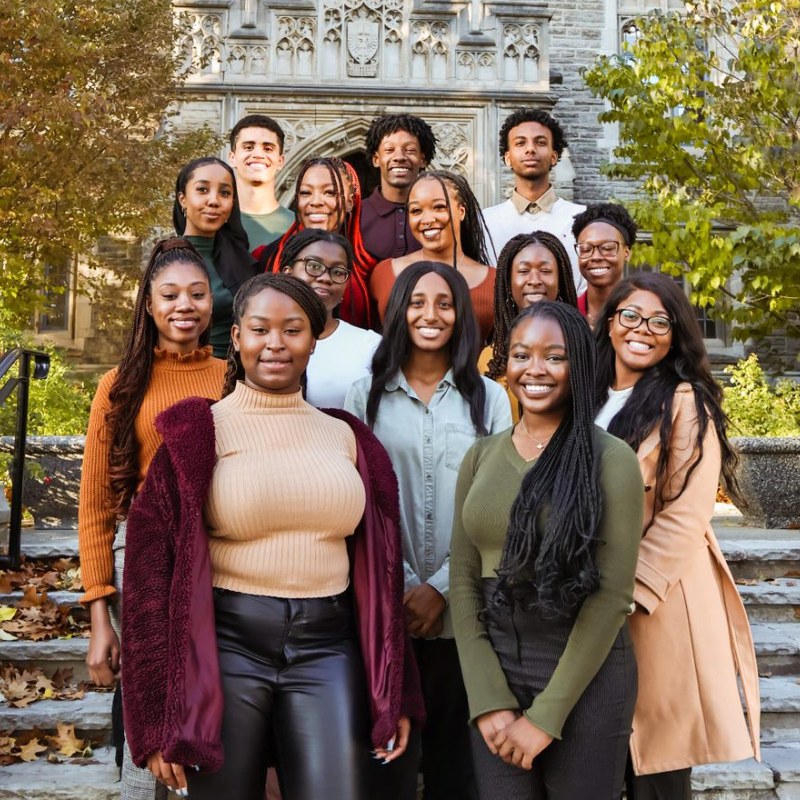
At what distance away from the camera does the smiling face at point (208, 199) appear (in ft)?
12.9

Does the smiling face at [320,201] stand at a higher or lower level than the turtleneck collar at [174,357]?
higher

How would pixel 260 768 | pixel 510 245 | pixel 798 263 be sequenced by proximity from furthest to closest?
pixel 798 263, pixel 510 245, pixel 260 768

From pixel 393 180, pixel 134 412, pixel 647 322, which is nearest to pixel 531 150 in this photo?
pixel 393 180

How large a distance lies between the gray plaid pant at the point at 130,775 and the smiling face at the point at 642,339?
1.60m

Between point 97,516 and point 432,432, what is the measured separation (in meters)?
1.04

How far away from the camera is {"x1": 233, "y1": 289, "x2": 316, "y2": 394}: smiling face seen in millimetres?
2412

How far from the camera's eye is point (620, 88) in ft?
41.0

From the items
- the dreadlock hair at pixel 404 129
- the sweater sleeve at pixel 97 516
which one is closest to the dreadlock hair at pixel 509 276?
the dreadlock hair at pixel 404 129

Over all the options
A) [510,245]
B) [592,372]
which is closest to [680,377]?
[592,372]

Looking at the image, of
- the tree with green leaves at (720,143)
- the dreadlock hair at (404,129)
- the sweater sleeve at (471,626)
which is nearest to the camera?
the sweater sleeve at (471,626)

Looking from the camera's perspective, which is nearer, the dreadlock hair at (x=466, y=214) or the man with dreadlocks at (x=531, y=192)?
the dreadlock hair at (x=466, y=214)

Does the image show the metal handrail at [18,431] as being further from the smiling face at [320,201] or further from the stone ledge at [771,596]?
the stone ledge at [771,596]

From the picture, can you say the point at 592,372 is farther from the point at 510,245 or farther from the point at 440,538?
the point at 510,245

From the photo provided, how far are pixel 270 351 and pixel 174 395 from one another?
610mm
